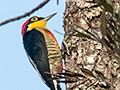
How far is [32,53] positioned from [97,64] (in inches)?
67.9

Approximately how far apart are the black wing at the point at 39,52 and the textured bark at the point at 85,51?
833 mm

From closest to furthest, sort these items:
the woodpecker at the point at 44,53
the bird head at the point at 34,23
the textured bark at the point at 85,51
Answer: the textured bark at the point at 85,51 < the woodpecker at the point at 44,53 < the bird head at the point at 34,23

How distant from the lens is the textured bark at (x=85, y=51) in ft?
7.44

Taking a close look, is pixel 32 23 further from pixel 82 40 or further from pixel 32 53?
pixel 82 40

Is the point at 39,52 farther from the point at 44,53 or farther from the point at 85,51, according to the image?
the point at 85,51

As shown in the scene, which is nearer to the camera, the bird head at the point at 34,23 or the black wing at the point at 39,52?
the black wing at the point at 39,52

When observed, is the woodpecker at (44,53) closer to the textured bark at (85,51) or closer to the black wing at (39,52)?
the black wing at (39,52)

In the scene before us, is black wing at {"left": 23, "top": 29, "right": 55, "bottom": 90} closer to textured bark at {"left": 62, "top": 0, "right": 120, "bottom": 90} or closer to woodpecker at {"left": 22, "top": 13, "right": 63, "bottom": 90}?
woodpecker at {"left": 22, "top": 13, "right": 63, "bottom": 90}

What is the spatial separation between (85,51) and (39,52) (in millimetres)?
1418

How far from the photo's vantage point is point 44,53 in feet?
12.6

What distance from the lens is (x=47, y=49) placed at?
12.7ft

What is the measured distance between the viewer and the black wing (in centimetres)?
378

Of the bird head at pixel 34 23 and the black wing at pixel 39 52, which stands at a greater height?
the bird head at pixel 34 23

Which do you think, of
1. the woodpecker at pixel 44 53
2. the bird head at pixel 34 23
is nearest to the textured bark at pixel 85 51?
the woodpecker at pixel 44 53
